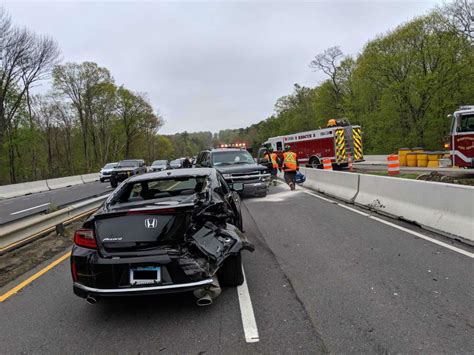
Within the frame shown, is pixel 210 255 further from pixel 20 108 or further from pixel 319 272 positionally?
pixel 20 108

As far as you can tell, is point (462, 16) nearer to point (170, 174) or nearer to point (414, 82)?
point (414, 82)

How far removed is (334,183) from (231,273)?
987cm

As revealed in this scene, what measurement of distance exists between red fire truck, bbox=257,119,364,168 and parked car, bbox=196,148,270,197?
378 inches

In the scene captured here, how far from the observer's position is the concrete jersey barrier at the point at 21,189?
22875mm

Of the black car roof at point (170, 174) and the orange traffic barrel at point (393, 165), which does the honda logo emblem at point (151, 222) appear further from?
the orange traffic barrel at point (393, 165)

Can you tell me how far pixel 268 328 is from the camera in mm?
3473

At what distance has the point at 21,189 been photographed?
965 inches

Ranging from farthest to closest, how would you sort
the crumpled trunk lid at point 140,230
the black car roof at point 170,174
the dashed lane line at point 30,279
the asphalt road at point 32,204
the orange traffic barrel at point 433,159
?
1. the orange traffic barrel at point 433,159
2. the asphalt road at point 32,204
3. the black car roof at point 170,174
4. the dashed lane line at point 30,279
5. the crumpled trunk lid at point 140,230

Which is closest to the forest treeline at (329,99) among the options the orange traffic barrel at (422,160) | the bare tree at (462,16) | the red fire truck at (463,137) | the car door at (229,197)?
the bare tree at (462,16)

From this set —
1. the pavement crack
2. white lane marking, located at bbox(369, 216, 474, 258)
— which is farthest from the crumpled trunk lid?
white lane marking, located at bbox(369, 216, 474, 258)

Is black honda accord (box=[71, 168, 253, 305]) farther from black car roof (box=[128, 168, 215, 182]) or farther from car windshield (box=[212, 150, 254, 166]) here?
car windshield (box=[212, 150, 254, 166])

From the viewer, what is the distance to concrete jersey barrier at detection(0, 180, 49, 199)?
22.9m

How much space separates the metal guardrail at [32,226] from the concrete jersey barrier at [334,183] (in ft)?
25.7

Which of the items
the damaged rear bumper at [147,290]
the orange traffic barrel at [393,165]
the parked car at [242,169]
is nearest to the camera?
the damaged rear bumper at [147,290]
